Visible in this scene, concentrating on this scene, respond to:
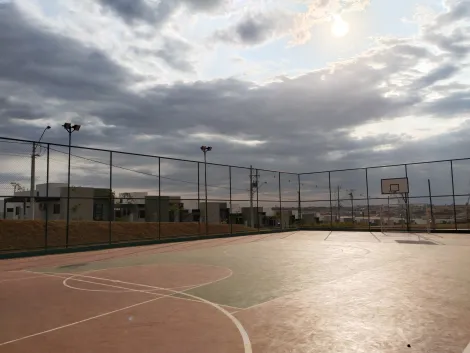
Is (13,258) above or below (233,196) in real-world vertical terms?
below

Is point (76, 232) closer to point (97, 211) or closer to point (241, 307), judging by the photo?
point (97, 211)

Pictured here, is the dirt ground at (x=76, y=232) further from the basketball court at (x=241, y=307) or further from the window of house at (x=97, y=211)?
the basketball court at (x=241, y=307)

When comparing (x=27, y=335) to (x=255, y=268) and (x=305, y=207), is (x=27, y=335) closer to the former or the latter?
(x=255, y=268)

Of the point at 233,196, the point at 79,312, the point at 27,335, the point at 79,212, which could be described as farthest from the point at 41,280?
the point at 79,212

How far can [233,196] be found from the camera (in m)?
24.5

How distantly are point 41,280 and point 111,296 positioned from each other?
3.14 metres

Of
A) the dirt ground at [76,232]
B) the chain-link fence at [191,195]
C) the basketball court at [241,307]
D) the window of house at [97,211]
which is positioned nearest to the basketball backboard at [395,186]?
the chain-link fence at [191,195]

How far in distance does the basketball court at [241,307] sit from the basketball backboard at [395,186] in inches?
562

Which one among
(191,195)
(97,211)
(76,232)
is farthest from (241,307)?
(97,211)

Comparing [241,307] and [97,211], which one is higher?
[97,211]

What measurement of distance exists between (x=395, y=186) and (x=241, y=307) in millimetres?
22080

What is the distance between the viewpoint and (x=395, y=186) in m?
25.8

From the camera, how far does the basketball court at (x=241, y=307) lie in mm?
4688

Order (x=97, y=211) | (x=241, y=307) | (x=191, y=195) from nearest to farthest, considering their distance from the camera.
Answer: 1. (x=241, y=307)
2. (x=191, y=195)
3. (x=97, y=211)
